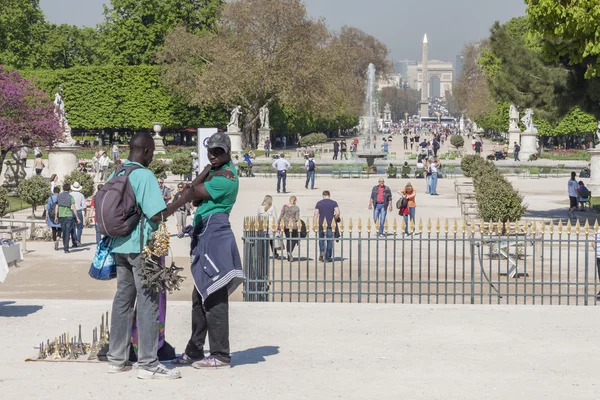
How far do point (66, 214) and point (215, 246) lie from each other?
11.1 metres

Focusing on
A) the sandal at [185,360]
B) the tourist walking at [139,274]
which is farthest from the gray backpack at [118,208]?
the sandal at [185,360]

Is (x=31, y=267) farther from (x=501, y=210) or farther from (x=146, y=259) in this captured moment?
(x=146, y=259)

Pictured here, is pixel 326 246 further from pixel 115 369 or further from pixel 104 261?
pixel 104 261

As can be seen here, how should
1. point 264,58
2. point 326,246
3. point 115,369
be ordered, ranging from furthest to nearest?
point 264,58 < point 326,246 < point 115,369

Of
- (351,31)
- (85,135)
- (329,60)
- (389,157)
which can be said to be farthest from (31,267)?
(351,31)

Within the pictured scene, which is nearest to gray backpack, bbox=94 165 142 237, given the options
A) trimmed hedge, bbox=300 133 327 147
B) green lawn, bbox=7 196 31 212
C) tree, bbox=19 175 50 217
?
tree, bbox=19 175 50 217

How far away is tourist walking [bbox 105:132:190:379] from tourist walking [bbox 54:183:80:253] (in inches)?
431

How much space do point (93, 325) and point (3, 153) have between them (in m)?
22.2

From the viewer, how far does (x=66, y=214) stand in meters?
18.1

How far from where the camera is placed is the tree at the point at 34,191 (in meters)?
23.6

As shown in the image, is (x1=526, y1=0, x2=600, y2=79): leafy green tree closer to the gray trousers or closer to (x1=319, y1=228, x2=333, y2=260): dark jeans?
(x1=319, y1=228, x2=333, y2=260): dark jeans

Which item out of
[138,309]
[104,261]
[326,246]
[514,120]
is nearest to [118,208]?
[104,261]

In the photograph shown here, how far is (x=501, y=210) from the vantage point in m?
16.6

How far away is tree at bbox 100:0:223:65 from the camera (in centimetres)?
6619
